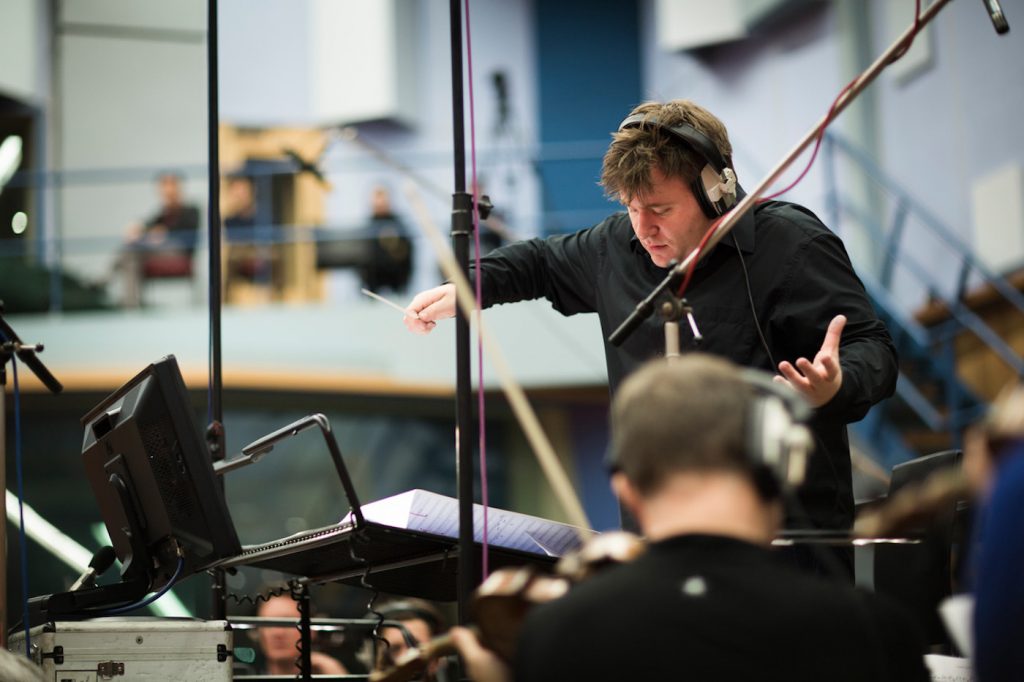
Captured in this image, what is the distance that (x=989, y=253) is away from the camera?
23.0ft

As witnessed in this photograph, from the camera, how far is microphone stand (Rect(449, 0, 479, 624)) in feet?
6.28

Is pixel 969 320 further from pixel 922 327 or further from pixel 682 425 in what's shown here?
pixel 682 425

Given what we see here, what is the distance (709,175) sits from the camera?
222 cm

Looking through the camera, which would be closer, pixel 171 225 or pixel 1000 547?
pixel 1000 547

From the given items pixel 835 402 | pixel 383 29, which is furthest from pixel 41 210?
pixel 835 402

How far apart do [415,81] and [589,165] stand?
6.86 ft

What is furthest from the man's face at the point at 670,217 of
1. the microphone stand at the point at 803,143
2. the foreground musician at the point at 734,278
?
the microphone stand at the point at 803,143

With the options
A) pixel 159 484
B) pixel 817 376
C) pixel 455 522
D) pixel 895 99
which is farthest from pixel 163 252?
pixel 817 376

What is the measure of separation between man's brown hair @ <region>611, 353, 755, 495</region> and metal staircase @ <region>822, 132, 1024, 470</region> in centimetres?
488

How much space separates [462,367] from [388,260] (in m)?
6.65

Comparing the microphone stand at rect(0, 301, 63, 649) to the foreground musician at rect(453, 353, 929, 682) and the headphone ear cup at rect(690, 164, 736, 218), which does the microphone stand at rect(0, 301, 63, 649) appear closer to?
the headphone ear cup at rect(690, 164, 736, 218)

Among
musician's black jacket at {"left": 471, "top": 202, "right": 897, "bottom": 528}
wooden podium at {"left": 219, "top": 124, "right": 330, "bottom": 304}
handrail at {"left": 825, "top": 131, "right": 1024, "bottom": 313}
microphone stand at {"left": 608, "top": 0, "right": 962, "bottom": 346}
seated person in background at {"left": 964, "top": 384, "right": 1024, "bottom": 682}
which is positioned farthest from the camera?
wooden podium at {"left": 219, "top": 124, "right": 330, "bottom": 304}

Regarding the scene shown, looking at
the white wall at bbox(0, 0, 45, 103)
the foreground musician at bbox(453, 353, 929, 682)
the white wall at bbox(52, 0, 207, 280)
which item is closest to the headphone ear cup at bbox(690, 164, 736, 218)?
the foreground musician at bbox(453, 353, 929, 682)

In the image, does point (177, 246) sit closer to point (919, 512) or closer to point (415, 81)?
point (415, 81)
